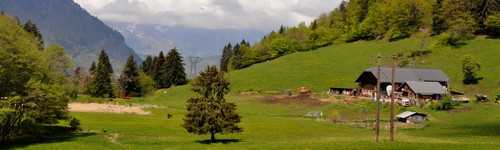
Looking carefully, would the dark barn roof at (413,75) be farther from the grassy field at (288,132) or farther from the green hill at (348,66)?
the grassy field at (288,132)

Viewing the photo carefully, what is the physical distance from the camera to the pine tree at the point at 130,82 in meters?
167

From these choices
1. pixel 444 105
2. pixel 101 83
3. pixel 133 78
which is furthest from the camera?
pixel 133 78

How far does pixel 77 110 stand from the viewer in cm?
11219

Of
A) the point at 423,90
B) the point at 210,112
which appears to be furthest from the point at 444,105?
the point at 210,112

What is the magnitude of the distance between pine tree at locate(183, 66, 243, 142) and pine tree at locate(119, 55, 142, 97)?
101836 mm

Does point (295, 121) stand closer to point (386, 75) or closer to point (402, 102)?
point (402, 102)

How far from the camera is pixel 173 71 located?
189000mm

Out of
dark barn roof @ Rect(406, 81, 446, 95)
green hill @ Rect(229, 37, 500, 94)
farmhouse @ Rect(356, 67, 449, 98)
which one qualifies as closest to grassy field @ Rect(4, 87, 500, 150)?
dark barn roof @ Rect(406, 81, 446, 95)

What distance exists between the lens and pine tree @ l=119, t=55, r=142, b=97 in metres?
167

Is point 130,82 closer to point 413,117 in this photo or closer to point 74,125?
point 74,125

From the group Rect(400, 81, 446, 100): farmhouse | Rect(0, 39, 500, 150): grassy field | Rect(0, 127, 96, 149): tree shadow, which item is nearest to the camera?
Rect(0, 39, 500, 150): grassy field

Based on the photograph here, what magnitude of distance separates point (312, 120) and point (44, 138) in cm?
4210

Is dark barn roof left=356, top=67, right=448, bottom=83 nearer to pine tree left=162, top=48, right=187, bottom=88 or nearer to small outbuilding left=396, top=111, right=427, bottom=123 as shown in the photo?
small outbuilding left=396, top=111, right=427, bottom=123

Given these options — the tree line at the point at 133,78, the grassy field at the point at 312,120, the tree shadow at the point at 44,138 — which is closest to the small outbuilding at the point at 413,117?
the grassy field at the point at 312,120
